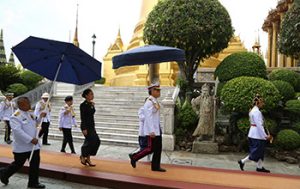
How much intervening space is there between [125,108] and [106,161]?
6910mm

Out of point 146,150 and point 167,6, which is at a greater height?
point 167,6

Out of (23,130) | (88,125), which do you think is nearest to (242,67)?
(88,125)

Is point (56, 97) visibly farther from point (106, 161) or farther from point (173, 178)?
point (173, 178)

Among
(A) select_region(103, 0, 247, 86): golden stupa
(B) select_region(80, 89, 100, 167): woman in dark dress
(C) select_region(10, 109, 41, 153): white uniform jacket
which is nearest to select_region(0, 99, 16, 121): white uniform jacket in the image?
(B) select_region(80, 89, 100, 167): woman in dark dress

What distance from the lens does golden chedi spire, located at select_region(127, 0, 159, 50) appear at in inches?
961

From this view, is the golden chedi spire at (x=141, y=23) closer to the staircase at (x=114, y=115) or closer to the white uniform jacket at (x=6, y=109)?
the staircase at (x=114, y=115)

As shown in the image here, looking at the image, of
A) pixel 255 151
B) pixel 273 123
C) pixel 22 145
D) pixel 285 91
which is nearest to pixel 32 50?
pixel 22 145

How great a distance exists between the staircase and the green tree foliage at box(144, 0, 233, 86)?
2823 mm

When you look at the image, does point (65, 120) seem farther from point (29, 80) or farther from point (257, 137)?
point (29, 80)

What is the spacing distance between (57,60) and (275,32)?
26.9 m

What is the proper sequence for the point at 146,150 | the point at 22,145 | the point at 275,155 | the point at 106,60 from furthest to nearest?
the point at 106,60
the point at 275,155
the point at 146,150
the point at 22,145

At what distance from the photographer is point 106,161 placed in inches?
291

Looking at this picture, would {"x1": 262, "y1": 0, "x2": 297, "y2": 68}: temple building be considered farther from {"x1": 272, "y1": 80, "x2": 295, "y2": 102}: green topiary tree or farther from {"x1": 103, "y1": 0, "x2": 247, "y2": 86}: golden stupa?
{"x1": 272, "y1": 80, "x2": 295, "y2": 102}: green topiary tree

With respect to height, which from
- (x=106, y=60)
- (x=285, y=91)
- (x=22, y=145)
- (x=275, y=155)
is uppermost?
(x=106, y=60)
